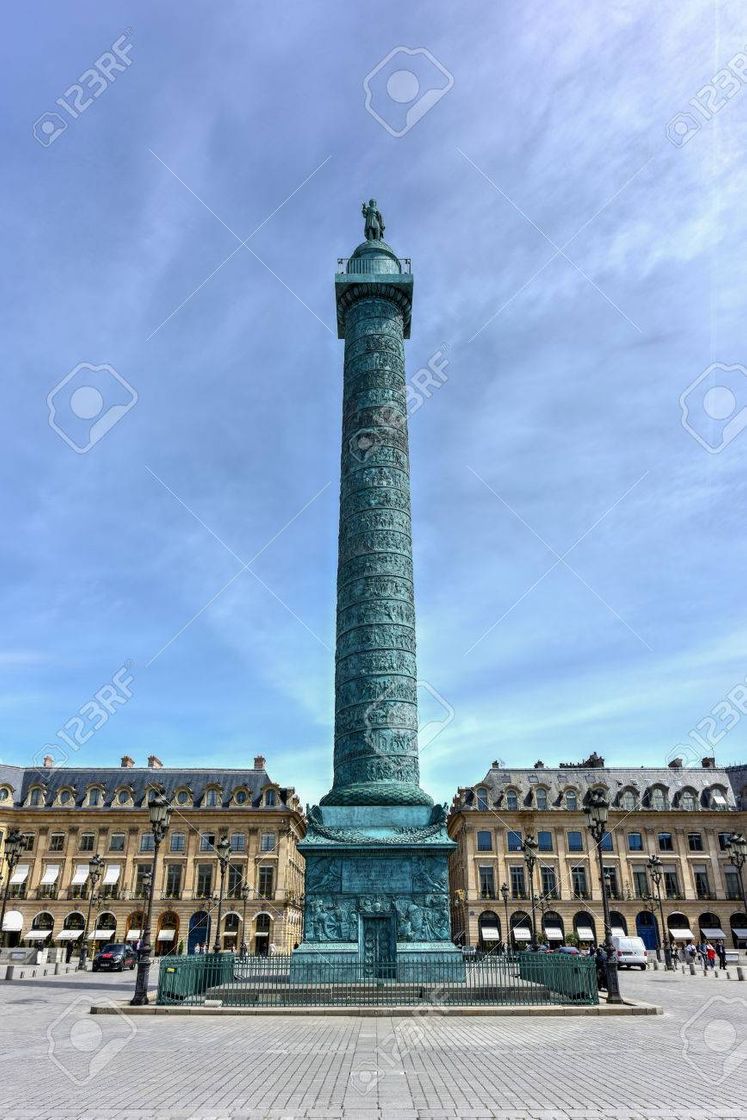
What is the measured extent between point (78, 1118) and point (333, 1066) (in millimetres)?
3120

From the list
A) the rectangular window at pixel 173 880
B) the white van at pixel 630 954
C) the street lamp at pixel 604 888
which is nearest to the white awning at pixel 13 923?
the rectangular window at pixel 173 880

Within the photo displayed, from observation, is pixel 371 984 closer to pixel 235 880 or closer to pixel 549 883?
pixel 235 880

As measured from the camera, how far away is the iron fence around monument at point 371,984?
13961 millimetres

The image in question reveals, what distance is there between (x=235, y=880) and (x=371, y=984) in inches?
1114

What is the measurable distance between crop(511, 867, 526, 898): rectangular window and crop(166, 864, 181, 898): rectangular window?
55.7ft

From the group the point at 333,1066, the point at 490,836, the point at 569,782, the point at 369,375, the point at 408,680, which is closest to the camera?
the point at 333,1066

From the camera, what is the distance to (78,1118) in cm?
616

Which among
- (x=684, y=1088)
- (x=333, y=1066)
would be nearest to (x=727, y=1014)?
(x=684, y=1088)

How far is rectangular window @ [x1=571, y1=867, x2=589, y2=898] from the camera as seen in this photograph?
41.6 metres

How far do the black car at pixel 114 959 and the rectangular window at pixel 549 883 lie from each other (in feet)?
70.3

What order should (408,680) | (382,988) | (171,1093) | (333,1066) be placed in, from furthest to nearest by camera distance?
(408,680)
(382,988)
(333,1066)
(171,1093)

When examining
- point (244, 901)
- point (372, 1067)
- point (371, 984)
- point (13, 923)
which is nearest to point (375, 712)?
point (371, 984)

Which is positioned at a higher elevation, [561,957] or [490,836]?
[490,836]

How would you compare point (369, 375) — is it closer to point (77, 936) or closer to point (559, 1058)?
point (559, 1058)
